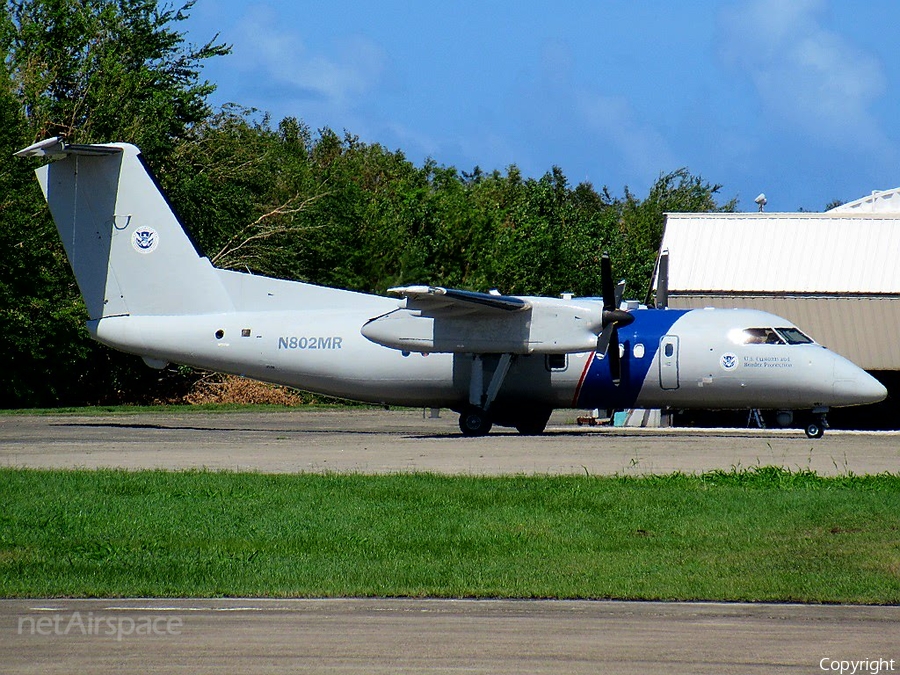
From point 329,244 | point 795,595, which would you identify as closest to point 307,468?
point 795,595

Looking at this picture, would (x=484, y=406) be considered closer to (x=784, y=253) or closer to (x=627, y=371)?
(x=627, y=371)

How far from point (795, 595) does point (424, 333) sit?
1695 cm

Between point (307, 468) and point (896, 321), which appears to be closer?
point (307, 468)

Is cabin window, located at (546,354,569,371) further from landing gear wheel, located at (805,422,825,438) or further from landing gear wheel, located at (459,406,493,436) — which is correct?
landing gear wheel, located at (805,422,825,438)

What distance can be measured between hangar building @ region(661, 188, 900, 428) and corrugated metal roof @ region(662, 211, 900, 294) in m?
0.03

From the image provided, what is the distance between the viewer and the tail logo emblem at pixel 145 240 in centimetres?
2748

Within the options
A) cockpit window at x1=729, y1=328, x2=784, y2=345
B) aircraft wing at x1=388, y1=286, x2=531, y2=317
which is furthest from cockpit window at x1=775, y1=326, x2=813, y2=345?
aircraft wing at x1=388, y1=286, x2=531, y2=317

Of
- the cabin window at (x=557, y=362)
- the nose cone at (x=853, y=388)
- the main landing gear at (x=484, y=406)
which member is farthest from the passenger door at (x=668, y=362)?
the nose cone at (x=853, y=388)

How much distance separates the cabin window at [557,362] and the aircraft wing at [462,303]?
5.46ft

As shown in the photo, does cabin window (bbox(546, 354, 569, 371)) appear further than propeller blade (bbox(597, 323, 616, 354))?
Yes

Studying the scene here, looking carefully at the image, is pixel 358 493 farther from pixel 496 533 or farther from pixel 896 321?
pixel 896 321

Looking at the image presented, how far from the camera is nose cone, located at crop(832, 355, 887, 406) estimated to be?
84.0 feet

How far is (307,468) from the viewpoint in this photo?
63.0 ft

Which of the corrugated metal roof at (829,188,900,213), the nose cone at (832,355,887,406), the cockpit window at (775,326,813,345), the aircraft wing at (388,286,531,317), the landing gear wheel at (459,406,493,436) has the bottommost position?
the landing gear wheel at (459,406,493,436)
